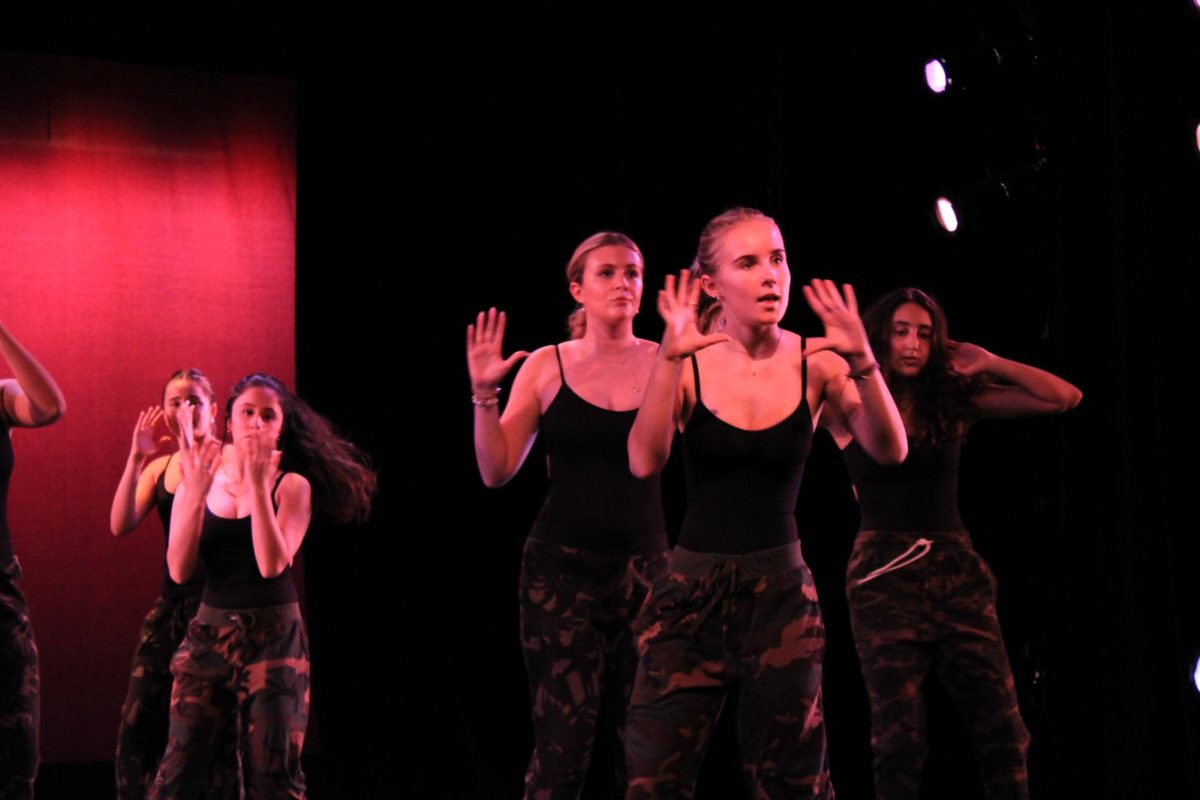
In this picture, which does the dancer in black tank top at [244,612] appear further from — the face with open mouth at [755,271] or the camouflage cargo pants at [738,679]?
the face with open mouth at [755,271]

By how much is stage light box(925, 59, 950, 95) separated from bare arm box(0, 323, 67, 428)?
310 cm

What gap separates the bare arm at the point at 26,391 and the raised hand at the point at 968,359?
2693mm

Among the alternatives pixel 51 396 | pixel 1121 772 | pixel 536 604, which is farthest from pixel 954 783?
pixel 51 396

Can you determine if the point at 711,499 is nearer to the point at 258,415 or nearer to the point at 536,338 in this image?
the point at 258,415

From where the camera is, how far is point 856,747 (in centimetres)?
504

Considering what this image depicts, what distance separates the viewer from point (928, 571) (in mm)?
3846

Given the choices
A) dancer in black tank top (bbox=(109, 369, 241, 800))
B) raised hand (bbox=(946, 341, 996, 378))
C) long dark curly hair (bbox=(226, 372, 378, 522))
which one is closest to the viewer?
raised hand (bbox=(946, 341, 996, 378))

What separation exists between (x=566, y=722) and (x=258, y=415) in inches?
59.3

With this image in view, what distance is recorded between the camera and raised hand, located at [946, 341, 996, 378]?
163 inches

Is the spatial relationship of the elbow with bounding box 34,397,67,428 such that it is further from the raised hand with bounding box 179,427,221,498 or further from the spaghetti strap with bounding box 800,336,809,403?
the spaghetti strap with bounding box 800,336,809,403

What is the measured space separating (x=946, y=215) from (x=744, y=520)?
2.21 metres

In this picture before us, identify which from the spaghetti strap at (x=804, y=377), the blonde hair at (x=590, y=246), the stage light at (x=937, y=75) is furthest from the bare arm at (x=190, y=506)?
the stage light at (x=937, y=75)

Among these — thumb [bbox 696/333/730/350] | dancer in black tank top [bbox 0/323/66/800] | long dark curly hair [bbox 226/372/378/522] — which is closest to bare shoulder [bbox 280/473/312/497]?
long dark curly hair [bbox 226/372/378/522]

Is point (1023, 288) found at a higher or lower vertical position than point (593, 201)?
lower
